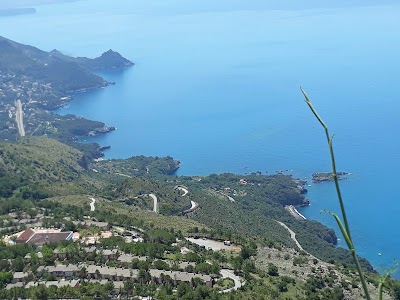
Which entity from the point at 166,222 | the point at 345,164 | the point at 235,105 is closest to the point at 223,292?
the point at 166,222

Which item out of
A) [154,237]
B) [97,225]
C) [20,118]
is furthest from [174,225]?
[20,118]

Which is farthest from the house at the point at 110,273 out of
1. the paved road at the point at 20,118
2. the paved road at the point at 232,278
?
the paved road at the point at 20,118

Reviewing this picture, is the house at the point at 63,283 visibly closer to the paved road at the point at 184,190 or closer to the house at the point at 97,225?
the house at the point at 97,225

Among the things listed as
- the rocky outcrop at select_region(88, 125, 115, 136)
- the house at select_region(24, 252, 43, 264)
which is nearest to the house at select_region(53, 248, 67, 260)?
the house at select_region(24, 252, 43, 264)

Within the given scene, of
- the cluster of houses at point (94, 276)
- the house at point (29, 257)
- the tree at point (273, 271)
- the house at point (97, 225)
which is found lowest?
the house at point (97, 225)

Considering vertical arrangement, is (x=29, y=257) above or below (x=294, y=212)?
above

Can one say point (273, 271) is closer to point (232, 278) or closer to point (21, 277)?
point (232, 278)

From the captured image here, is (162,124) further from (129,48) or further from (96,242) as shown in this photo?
(129,48)
